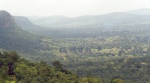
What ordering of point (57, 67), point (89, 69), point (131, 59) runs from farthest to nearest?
point (131, 59) → point (89, 69) → point (57, 67)

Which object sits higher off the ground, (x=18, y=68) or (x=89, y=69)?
(x=18, y=68)

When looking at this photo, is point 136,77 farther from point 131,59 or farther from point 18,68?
point 18,68

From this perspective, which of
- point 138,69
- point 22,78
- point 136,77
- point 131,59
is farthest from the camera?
point 131,59

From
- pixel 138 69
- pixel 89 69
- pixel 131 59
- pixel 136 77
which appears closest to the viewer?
pixel 136 77

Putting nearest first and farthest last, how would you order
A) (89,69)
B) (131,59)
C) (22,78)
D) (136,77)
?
(22,78), (136,77), (89,69), (131,59)

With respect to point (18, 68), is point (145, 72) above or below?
below

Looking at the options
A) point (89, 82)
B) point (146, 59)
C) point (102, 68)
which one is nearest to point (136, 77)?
point (102, 68)

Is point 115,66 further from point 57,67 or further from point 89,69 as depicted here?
point 57,67

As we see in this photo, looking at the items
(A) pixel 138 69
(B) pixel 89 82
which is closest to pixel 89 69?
(A) pixel 138 69

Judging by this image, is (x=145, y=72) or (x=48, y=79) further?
(x=145, y=72)
